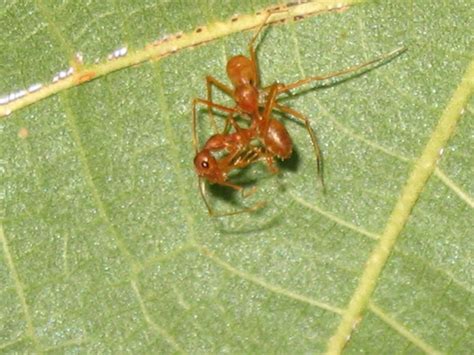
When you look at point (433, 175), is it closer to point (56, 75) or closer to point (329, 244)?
point (329, 244)

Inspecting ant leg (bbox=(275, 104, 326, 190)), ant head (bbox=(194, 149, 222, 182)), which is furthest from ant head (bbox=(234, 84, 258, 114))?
ant head (bbox=(194, 149, 222, 182))

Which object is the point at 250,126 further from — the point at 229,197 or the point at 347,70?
the point at 347,70

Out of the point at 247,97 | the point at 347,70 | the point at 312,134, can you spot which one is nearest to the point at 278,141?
the point at 312,134

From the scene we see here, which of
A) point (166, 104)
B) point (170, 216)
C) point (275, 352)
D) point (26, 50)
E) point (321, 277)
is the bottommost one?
point (275, 352)

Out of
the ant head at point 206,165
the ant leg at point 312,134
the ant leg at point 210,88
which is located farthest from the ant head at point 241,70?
the ant head at point 206,165

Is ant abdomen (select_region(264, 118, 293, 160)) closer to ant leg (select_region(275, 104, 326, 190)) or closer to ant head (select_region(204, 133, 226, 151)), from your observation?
ant leg (select_region(275, 104, 326, 190))

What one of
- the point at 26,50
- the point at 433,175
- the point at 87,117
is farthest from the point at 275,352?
the point at 26,50

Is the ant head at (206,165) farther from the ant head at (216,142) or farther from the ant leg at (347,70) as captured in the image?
the ant leg at (347,70)
